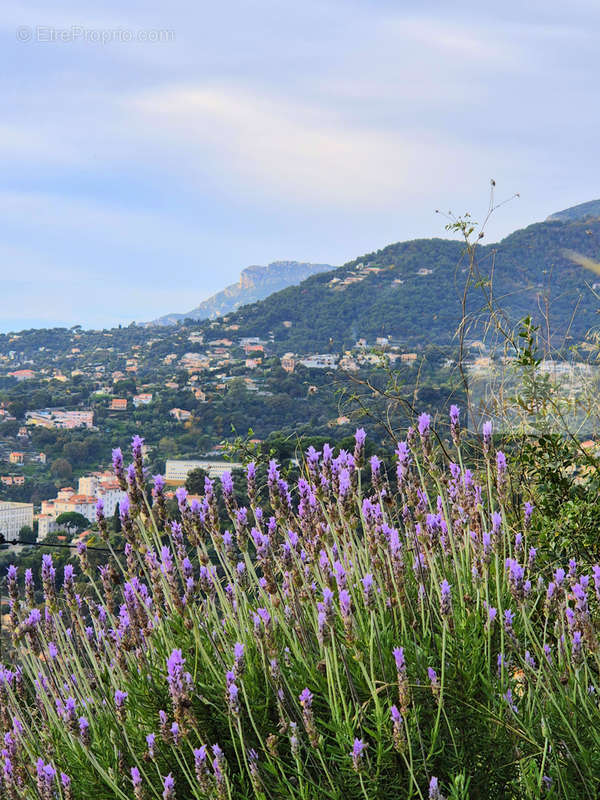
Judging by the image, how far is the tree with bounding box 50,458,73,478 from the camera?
36.3 meters

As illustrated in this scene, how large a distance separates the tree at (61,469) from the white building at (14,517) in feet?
20.3

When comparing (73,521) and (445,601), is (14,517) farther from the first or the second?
(445,601)

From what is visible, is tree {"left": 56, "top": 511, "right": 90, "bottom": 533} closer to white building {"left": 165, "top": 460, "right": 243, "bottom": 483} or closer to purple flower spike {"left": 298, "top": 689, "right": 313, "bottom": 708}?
white building {"left": 165, "top": 460, "right": 243, "bottom": 483}

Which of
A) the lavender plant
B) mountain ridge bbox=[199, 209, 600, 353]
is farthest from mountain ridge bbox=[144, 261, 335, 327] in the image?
the lavender plant

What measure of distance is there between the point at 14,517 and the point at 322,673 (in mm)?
27761

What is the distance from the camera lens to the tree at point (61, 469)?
119ft

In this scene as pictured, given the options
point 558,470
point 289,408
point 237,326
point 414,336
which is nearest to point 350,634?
point 558,470

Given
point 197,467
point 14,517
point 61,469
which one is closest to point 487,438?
point 197,467

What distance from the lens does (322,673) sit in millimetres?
1615

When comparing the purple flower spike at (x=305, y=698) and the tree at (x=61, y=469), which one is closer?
the purple flower spike at (x=305, y=698)

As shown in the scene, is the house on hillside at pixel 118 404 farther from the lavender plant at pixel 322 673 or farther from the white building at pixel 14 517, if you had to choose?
the lavender plant at pixel 322 673

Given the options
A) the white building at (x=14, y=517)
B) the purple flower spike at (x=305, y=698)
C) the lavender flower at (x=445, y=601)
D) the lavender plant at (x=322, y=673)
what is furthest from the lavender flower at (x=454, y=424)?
the white building at (x=14, y=517)

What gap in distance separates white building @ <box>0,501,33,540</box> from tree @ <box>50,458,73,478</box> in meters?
6.18

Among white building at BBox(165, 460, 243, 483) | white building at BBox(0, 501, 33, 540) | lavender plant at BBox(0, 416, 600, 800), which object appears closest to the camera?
lavender plant at BBox(0, 416, 600, 800)
